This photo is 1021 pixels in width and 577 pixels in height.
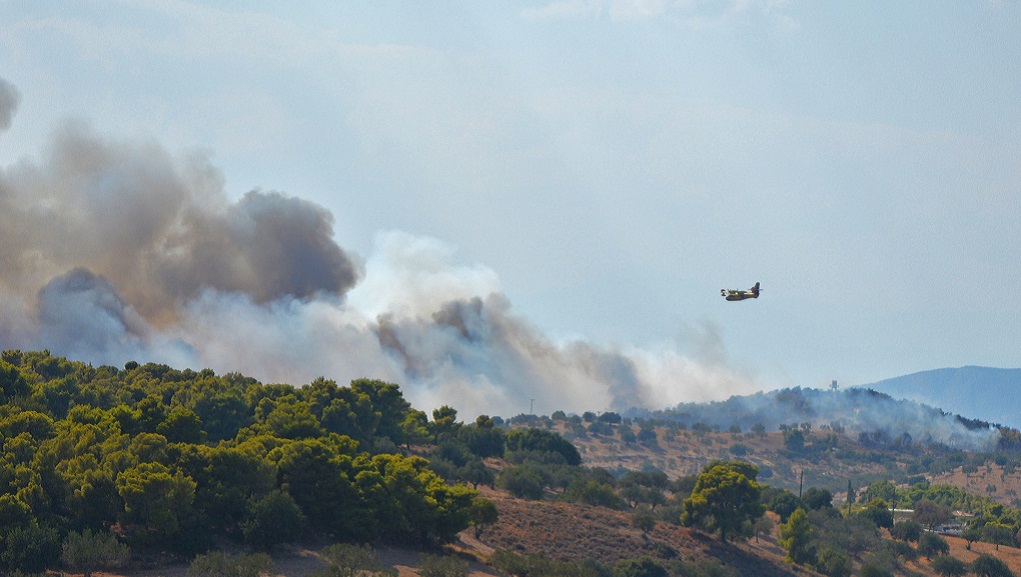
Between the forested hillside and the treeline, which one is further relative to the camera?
the forested hillside

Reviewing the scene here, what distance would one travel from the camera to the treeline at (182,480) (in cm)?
6500

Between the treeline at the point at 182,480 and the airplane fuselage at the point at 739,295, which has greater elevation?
the airplane fuselage at the point at 739,295

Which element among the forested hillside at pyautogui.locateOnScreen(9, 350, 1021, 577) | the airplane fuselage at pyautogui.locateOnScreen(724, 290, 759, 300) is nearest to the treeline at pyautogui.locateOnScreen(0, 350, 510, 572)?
the forested hillside at pyautogui.locateOnScreen(9, 350, 1021, 577)

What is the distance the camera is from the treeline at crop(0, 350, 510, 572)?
2559 inches

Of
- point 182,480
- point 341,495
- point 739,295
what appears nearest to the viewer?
point 182,480

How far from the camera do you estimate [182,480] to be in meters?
68.8

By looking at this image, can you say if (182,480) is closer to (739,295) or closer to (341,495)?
(341,495)

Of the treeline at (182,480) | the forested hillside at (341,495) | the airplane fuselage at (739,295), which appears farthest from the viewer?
the airplane fuselage at (739,295)

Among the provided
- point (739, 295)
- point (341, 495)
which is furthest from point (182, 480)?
point (739, 295)

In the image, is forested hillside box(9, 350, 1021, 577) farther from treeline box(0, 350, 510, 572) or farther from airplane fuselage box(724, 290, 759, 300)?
airplane fuselage box(724, 290, 759, 300)

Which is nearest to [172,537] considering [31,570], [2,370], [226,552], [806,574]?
[226,552]

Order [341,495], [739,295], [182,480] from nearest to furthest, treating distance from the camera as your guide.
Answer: [182,480]
[341,495]
[739,295]

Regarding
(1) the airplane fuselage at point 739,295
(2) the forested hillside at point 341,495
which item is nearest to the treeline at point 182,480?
(2) the forested hillside at point 341,495

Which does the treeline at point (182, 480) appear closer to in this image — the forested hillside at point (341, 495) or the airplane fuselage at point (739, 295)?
the forested hillside at point (341, 495)
